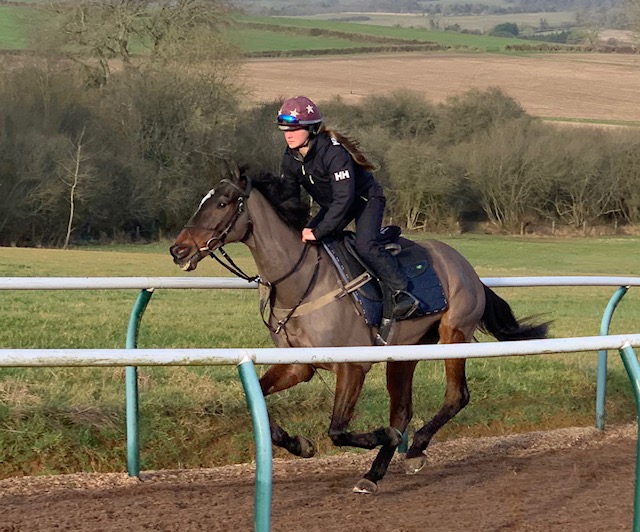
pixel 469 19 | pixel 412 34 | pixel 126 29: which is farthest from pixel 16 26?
pixel 469 19

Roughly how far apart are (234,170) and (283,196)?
1.04 ft

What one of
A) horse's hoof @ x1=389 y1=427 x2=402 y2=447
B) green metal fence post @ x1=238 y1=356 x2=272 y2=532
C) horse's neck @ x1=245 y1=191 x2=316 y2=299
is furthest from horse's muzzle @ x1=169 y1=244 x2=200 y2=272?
green metal fence post @ x1=238 y1=356 x2=272 y2=532

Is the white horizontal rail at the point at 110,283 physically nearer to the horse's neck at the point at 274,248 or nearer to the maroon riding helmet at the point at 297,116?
the horse's neck at the point at 274,248

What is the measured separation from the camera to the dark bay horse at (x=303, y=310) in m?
5.11

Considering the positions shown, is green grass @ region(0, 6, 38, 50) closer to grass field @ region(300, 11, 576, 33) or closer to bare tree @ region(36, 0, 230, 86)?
bare tree @ region(36, 0, 230, 86)

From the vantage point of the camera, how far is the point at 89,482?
4.72m

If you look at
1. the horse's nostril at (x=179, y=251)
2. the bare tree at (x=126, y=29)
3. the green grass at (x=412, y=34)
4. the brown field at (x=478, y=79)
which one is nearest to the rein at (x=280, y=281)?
the horse's nostril at (x=179, y=251)

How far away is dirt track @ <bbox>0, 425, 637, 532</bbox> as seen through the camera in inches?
166

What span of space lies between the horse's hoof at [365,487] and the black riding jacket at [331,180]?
1279 mm

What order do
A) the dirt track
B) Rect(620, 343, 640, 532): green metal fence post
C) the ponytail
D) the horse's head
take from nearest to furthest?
Rect(620, 343, 640, 532): green metal fence post → the dirt track → the horse's head → the ponytail

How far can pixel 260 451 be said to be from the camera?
2838mm

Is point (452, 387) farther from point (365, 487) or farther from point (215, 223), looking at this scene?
point (215, 223)

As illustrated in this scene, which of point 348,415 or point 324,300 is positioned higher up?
point 324,300

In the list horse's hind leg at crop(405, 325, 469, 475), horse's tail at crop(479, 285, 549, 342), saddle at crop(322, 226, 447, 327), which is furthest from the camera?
horse's tail at crop(479, 285, 549, 342)
